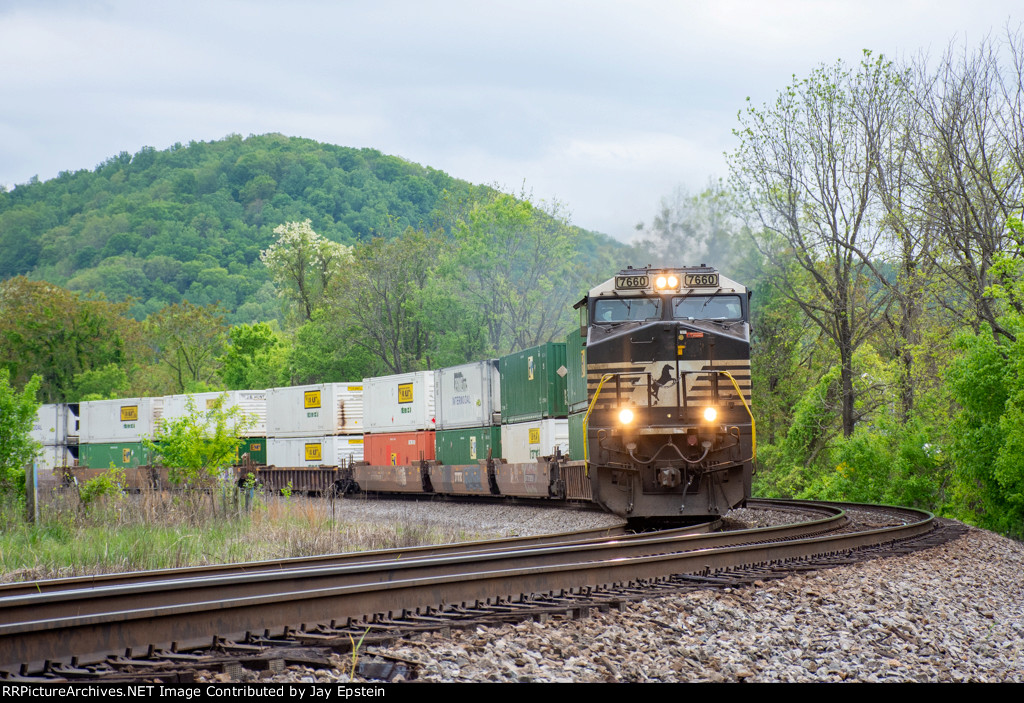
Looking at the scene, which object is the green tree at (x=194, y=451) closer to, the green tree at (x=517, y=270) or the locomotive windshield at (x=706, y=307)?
the locomotive windshield at (x=706, y=307)

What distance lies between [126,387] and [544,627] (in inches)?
2658

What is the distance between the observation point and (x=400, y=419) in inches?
1145

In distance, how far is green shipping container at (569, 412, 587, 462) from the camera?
Answer: 15977 mm

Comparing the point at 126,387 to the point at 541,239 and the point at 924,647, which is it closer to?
the point at 541,239

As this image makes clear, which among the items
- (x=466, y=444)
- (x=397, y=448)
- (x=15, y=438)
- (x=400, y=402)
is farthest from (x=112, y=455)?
(x=15, y=438)

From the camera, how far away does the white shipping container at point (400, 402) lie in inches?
1099

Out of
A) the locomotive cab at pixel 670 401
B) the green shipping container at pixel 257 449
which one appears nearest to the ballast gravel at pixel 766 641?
the locomotive cab at pixel 670 401

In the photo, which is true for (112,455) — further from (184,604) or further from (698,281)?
(184,604)

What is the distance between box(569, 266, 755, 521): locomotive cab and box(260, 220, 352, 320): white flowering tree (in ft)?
192

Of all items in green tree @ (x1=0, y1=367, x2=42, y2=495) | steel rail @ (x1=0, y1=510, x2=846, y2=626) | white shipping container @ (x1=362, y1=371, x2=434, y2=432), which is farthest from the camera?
white shipping container @ (x1=362, y1=371, x2=434, y2=432)

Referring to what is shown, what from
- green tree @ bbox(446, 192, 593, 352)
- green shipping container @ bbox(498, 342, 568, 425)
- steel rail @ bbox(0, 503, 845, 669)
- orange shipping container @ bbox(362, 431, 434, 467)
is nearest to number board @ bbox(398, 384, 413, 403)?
orange shipping container @ bbox(362, 431, 434, 467)

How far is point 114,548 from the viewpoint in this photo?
446 inches

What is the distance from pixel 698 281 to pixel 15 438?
41.7ft

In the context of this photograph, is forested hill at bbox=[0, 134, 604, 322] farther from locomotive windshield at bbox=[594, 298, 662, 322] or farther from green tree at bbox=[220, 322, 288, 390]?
locomotive windshield at bbox=[594, 298, 662, 322]
